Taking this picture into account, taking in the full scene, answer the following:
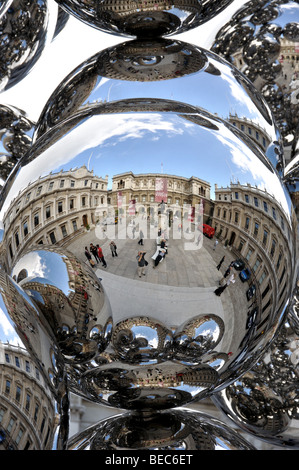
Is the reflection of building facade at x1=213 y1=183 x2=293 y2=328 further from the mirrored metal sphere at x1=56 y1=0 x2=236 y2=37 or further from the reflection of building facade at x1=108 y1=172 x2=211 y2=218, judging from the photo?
the mirrored metal sphere at x1=56 y1=0 x2=236 y2=37

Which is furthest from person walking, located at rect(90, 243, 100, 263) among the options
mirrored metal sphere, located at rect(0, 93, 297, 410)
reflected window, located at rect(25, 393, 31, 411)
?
reflected window, located at rect(25, 393, 31, 411)

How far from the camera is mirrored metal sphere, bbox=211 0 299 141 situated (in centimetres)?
74

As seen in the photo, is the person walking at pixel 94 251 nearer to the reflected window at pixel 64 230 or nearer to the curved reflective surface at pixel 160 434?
the reflected window at pixel 64 230

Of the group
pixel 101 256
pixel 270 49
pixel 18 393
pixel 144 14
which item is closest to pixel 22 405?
pixel 18 393

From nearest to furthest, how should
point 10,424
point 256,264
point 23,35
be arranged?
1. point 10,424
2. point 256,264
3. point 23,35

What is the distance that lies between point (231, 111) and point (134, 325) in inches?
10.1

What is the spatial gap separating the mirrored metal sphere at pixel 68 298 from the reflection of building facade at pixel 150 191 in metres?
0.06

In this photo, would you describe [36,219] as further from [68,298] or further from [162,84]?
[162,84]

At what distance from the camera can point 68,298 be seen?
0.49 m

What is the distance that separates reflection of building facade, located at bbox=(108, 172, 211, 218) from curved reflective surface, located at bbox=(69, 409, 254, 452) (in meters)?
0.21

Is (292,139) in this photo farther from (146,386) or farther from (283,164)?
(146,386)

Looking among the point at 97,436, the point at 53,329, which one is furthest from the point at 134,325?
the point at 97,436

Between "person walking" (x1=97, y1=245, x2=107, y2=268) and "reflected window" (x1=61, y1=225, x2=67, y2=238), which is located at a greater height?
"reflected window" (x1=61, y1=225, x2=67, y2=238)

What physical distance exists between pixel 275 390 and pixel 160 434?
0.63ft
